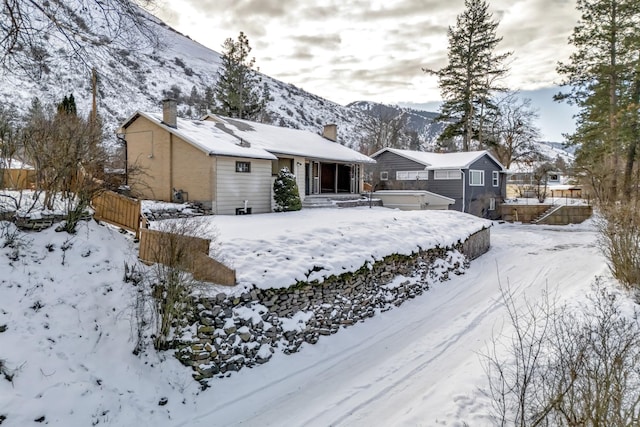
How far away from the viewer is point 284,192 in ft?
56.6

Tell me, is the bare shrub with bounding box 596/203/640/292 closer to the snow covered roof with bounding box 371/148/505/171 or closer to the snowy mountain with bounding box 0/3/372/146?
the snowy mountain with bounding box 0/3/372/146

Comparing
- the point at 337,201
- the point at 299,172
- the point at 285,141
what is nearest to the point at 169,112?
the point at 285,141

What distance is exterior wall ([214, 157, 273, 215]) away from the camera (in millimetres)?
15312

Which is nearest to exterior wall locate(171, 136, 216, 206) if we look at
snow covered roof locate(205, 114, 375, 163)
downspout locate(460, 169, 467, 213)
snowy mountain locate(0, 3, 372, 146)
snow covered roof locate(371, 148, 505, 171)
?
snowy mountain locate(0, 3, 372, 146)

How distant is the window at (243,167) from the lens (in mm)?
16095

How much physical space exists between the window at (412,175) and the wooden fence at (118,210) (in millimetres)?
22999

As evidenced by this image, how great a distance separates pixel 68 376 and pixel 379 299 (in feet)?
22.4

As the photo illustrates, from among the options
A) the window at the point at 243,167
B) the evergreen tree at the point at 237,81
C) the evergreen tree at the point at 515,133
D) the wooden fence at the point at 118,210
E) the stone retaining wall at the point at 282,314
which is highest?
the evergreen tree at the point at 237,81

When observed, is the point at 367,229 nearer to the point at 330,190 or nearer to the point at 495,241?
the point at 495,241

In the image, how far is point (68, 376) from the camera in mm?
5188

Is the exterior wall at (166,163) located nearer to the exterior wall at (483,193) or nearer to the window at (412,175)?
the window at (412,175)

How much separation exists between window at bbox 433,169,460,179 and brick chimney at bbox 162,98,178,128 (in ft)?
61.5

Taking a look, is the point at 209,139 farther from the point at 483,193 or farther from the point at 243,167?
the point at 483,193

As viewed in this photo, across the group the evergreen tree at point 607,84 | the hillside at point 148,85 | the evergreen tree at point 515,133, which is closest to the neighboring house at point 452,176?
the evergreen tree at point 607,84
